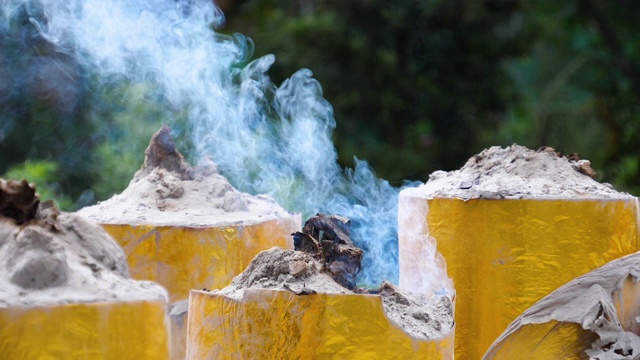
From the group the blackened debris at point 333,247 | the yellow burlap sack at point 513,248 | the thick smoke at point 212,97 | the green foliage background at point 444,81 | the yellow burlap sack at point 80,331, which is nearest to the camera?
the yellow burlap sack at point 80,331

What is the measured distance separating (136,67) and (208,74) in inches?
18.5

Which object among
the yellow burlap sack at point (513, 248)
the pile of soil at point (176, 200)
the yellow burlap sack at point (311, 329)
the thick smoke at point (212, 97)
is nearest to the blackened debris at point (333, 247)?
the yellow burlap sack at point (311, 329)

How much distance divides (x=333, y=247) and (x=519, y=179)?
1076 millimetres

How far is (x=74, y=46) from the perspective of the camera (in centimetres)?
593

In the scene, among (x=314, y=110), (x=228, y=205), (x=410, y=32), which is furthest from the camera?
(x=410, y=32)

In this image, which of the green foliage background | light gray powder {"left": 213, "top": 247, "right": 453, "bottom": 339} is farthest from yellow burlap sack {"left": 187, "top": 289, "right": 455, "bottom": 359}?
the green foliage background

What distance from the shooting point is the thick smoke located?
17.2 feet

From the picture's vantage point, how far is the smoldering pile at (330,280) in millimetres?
2904

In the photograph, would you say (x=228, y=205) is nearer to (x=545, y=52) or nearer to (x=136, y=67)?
(x=136, y=67)

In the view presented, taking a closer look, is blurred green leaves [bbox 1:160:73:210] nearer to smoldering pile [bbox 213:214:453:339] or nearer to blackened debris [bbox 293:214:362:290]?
A: blackened debris [bbox 293:214:362:290]

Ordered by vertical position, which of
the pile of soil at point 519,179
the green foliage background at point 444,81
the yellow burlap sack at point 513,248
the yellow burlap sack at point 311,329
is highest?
the green foliage background at point 444,81

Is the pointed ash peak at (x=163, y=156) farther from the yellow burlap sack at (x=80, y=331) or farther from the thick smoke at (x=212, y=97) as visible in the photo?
the yellow burlap sack at (x=80, y=331)

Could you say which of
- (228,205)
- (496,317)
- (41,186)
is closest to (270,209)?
(228,205)

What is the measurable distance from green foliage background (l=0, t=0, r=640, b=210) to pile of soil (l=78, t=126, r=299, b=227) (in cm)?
417
